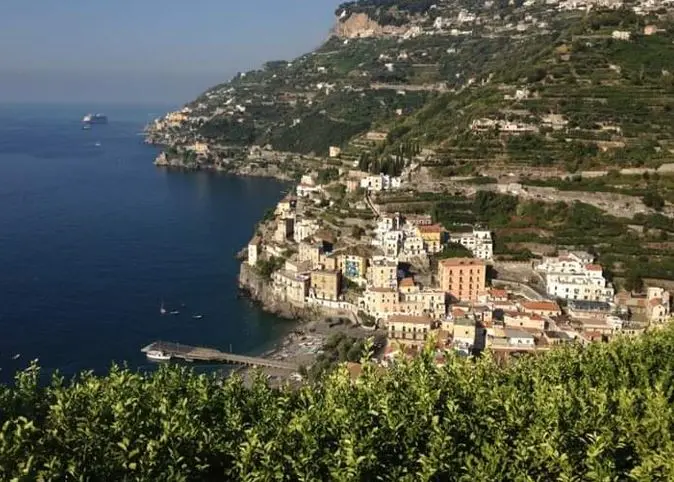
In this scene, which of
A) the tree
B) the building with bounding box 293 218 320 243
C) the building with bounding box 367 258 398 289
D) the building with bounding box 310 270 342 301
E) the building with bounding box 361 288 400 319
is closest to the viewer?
the building with bounding box 361 288 400 319

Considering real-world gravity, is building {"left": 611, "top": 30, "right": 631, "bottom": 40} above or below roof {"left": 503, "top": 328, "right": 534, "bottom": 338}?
above

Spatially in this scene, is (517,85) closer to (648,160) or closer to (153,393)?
(648,160)

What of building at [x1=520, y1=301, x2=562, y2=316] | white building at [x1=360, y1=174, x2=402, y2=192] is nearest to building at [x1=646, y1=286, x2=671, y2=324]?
building at [x1=520, y1=301, x2=562, y2=316]

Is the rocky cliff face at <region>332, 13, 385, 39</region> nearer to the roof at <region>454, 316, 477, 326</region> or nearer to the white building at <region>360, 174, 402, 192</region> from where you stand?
the white building at <region>360, 174, 402, 192</region>

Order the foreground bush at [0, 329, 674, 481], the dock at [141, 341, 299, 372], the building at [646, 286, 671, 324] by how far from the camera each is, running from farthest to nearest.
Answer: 1. the dock at [141, 341, 299, 372]
2. the building at [646, 286, 671, 324]
3. the foreground bush at [0, 329, 674, 481]

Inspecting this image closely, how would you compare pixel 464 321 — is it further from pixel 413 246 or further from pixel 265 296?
pixel 265 296

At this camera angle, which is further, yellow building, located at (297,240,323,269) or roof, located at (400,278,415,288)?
yellow building, located at (297,240,323,269)

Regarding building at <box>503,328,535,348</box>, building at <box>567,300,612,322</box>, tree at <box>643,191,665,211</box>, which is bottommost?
building at <box>503,328,535,348</box>
